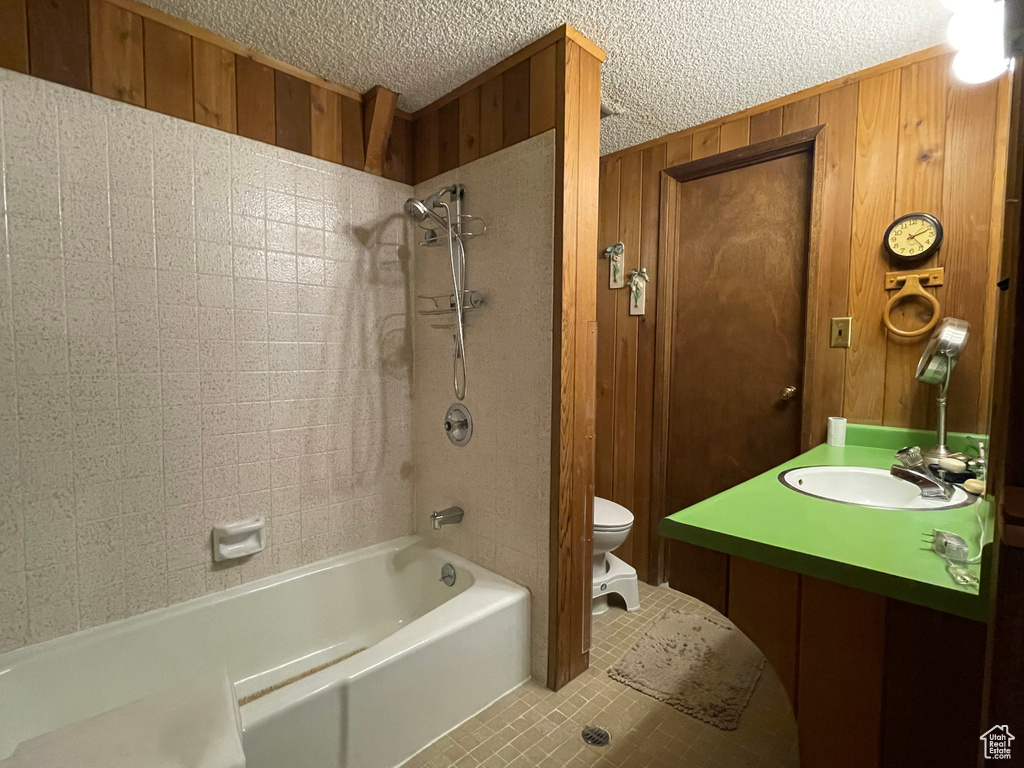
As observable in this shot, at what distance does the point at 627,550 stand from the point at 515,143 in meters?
2.01

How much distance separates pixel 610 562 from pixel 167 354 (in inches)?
79.0

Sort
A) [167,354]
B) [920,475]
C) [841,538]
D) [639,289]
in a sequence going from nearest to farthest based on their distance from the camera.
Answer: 1. [841,538]
2. [920,475]
3. [167,354]
4. [639,289]

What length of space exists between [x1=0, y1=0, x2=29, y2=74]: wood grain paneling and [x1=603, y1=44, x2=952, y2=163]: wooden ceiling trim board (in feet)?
7.36

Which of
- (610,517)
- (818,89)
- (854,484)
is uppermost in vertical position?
(818,89)

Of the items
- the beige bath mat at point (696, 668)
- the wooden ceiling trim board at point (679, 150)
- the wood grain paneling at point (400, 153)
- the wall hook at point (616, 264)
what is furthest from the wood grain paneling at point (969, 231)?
the wood grain paneling at point (400, 153)

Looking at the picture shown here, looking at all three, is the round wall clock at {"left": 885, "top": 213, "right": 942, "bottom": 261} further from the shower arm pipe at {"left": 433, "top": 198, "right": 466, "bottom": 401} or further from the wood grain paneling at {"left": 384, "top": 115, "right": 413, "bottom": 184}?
the wood grain paneling at {"left": 384, "top": 115, "right": 413, "bottom": 184}

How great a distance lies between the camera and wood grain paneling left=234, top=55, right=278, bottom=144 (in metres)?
1.64

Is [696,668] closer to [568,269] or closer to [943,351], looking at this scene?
[943,351]

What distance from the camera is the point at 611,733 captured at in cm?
145

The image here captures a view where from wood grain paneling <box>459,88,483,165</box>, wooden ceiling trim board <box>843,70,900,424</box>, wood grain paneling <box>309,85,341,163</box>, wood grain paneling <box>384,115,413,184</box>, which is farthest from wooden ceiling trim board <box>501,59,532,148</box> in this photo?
wooden ceiling trim board <box>843,70,900,424</box>

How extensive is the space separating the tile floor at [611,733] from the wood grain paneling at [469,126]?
1967mm

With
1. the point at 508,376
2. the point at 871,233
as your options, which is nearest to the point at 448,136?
the point at 508,376
